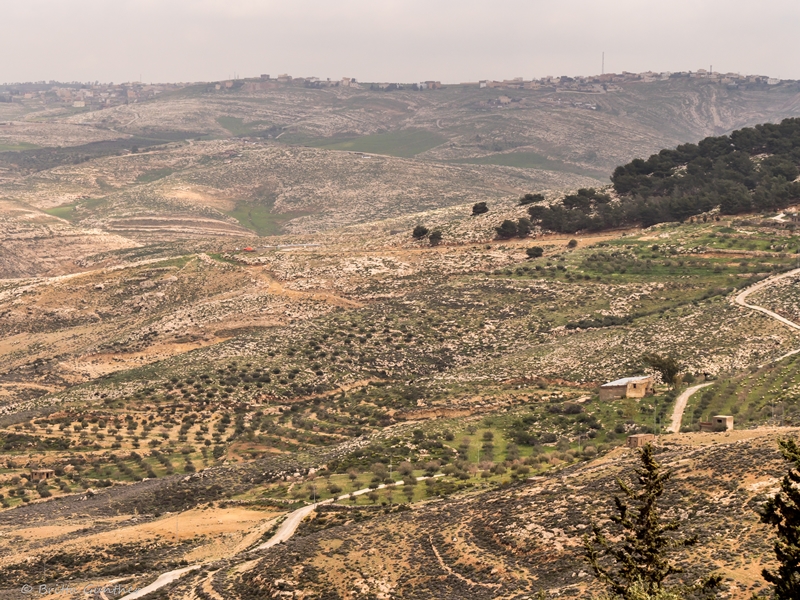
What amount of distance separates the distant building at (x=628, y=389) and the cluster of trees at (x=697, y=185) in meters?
41.6

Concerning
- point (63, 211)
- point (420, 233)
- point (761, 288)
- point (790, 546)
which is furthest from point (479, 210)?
point (790, 546)

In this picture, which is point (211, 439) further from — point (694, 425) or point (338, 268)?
point (338, 268)

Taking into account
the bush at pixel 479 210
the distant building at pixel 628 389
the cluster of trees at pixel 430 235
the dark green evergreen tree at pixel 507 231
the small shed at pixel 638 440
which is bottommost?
the distant building at pixel 628 389

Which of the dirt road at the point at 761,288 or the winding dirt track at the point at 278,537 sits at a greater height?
the dirt road at the point at 761,288

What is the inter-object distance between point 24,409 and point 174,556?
101 feet

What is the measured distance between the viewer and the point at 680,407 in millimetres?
51812

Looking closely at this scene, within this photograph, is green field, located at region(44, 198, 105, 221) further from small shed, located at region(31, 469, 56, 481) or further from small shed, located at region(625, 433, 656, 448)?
small shed, located at region(625, 433, 656, 448)

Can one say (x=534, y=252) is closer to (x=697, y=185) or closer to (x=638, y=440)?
(x=697, y=185)

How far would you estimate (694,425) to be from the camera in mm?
46719

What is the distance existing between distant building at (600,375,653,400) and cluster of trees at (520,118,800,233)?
1640 inches

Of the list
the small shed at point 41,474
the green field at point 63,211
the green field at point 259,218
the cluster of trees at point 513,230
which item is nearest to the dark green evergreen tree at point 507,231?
the cluster of trees at point 513,230

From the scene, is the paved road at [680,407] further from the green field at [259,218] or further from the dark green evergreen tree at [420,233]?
the green field at [259,218]

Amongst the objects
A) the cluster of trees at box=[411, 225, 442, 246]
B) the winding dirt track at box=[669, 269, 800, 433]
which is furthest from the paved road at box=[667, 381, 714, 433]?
the cluster of trees at box=[411, 225, 442, 246]

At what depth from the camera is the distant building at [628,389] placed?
182 ft
